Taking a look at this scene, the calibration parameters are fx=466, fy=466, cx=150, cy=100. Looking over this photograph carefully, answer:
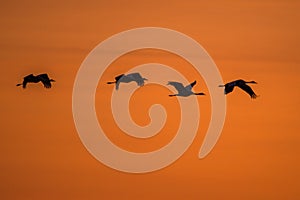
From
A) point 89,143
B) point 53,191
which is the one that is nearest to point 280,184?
point 89,143

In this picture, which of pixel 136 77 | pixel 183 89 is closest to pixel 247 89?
pixel 183 89

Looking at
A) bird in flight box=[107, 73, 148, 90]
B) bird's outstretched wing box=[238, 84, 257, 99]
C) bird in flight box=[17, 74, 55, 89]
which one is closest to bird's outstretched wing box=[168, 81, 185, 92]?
bird in flight box=[107, 73, 148, 90]

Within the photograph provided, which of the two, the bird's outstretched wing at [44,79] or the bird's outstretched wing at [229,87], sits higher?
the bird's outstretched wing at [229,87]

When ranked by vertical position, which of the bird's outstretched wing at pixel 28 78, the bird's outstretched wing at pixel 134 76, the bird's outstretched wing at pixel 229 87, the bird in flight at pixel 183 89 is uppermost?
the bird's outstretched wing at pixel 229 87

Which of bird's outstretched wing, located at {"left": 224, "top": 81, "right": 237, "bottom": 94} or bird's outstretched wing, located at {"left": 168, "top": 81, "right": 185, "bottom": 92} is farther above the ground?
bird's outstretched wing, located at {"left": 224, "top": 81, "right": 237, "bottom": 94}

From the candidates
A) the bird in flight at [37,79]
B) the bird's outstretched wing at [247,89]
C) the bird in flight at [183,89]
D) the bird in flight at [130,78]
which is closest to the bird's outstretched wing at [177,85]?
the bird in flight at [183,89]

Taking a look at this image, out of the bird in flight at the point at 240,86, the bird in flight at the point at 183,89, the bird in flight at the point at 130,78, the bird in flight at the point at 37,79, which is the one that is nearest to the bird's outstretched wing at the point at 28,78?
the bird in flight at the point at 37,79

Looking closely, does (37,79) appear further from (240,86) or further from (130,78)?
(240,86)

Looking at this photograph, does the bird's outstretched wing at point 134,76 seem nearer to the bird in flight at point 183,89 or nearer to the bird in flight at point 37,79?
the bird in flight at point 183,89

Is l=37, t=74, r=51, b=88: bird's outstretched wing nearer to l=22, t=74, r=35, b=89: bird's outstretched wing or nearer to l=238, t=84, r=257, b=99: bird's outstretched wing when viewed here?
l=22, t=74, r=35, b=89: bird's outstretched wing

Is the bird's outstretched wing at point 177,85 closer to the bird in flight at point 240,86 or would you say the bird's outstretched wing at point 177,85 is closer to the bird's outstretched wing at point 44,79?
the bird in flight at point 240,86

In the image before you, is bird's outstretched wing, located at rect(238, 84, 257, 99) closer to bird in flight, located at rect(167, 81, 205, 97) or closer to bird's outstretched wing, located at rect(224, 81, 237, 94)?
bird's outstretched wing, located at rect(224, 81, 237, 94)

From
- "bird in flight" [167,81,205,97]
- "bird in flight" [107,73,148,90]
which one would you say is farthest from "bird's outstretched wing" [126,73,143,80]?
"bird in flight" [167,81,205,97]

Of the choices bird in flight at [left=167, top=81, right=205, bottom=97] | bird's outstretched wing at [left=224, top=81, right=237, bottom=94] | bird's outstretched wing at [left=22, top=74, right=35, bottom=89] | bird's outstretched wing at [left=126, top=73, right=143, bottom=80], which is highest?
bird's outstretched wing at [left=224, top=81, right=237, bottom=94]
